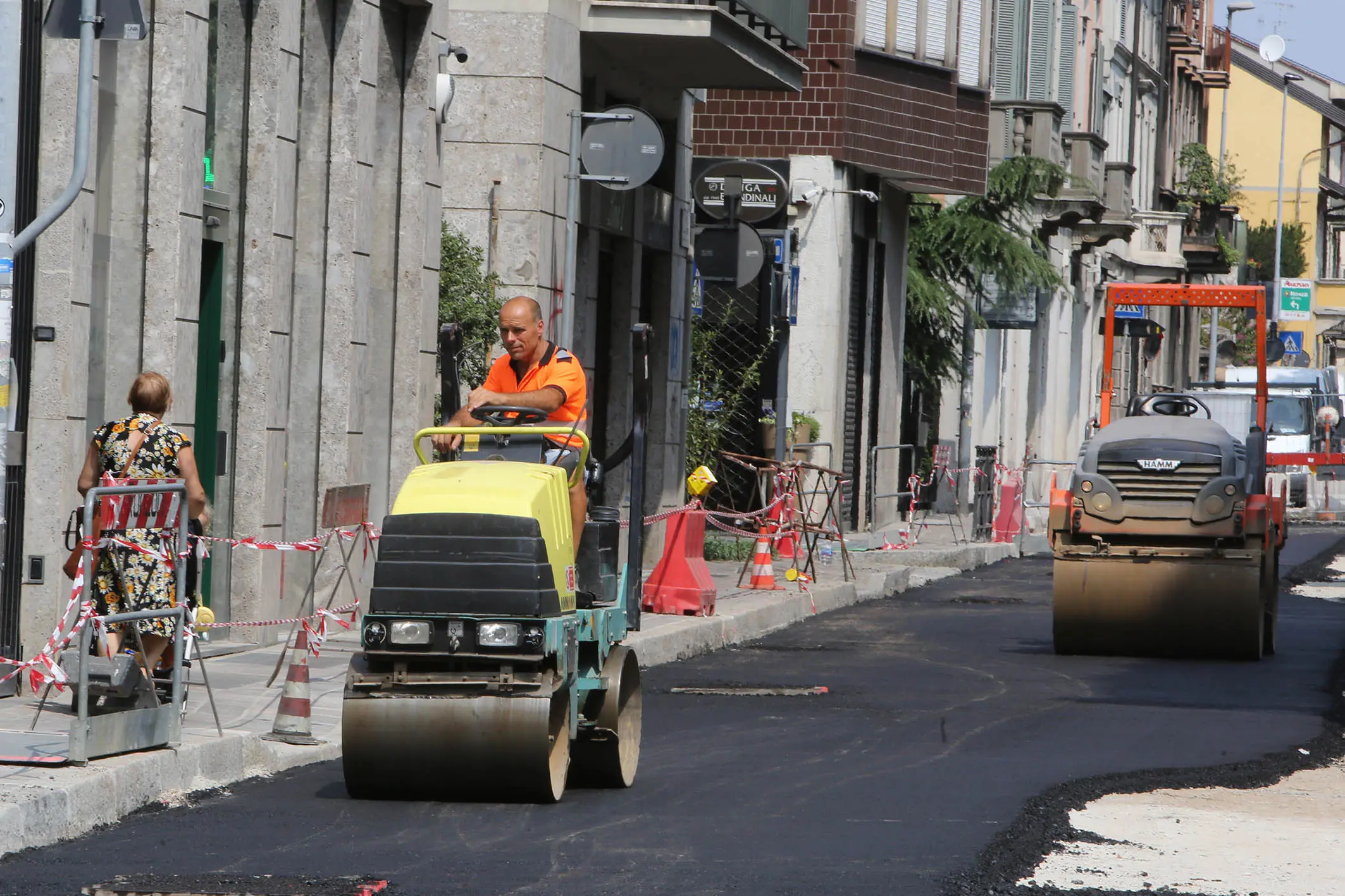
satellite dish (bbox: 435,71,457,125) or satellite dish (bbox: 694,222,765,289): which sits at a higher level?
satellite dish (bbox: 435,71,457,125)

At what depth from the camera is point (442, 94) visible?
16.7 meters

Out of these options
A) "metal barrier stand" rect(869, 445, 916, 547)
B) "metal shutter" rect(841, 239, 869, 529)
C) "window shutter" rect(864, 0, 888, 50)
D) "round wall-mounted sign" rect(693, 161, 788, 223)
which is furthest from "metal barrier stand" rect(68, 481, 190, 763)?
"metal barrier stand" rect(869, 445, 916, 547)

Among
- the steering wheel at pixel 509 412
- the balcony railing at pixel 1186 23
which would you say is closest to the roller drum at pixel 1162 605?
the steering wheel at pixel 509 412

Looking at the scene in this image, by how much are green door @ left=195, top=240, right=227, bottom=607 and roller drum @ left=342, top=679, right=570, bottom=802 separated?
5.42 meters

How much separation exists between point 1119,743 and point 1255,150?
267ft

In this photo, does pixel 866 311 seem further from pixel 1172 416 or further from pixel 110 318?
pixel 110 318

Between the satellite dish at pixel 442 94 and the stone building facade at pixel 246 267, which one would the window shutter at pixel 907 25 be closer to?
the stone building facade at pixel 246 267

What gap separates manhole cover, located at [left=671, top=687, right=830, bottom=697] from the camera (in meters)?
13.4

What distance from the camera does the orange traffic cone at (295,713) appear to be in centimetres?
1027

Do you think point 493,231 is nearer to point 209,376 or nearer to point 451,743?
point 209,376

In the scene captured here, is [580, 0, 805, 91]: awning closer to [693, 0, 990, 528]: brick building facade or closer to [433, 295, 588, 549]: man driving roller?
[693, 0, 990, 528]: brick building facade

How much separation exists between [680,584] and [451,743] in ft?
27.9

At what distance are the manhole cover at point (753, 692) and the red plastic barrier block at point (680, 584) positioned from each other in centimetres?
340

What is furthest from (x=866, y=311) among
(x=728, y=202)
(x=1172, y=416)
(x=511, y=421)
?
(x=511, y=421)
